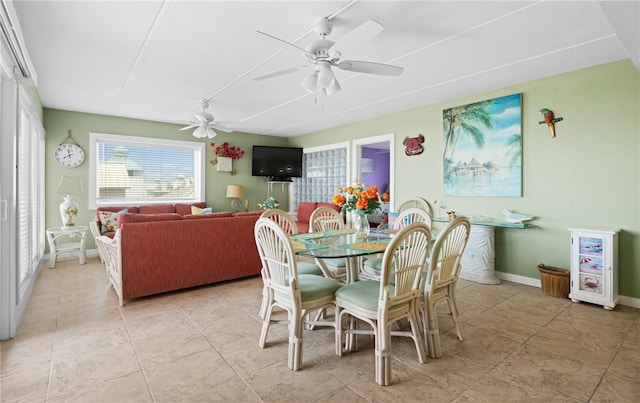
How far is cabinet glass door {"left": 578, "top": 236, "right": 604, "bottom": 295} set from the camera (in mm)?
3035

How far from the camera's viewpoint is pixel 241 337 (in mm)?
2439

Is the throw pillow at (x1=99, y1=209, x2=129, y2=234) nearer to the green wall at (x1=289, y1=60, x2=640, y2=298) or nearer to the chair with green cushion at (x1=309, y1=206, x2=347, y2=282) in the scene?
the chair with green cushion at (x1=309, y1=206, x2=347, y2=282)

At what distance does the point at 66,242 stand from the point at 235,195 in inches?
116

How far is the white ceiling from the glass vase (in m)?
1.53

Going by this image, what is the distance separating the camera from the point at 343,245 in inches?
94.6

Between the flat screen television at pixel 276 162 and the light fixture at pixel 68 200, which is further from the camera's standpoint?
the flat screen television at pixel 276 162

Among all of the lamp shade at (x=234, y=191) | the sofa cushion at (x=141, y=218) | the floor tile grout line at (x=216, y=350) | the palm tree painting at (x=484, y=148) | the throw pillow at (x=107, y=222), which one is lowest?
the floor tile grout line at (x=216, y=350)

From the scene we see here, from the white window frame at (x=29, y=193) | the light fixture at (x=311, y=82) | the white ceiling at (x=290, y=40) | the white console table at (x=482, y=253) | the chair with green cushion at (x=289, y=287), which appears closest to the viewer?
the chair with green cushion at (x=289, y=287)

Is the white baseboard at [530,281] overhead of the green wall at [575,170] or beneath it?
beneath

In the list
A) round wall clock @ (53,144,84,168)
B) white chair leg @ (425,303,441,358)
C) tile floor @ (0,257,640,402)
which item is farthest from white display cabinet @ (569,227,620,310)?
round wall clock @ (53,144,84,168)

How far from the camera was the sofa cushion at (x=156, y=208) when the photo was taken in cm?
564

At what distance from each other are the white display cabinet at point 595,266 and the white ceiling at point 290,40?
1.55 m

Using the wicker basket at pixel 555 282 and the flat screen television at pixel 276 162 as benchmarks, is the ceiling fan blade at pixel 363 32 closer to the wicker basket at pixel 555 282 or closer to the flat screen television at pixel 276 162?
the wicker basket at pixel 555 282

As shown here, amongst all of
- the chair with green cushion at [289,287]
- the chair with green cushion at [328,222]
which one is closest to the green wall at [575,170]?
the chair with green cushion at [328,222]
